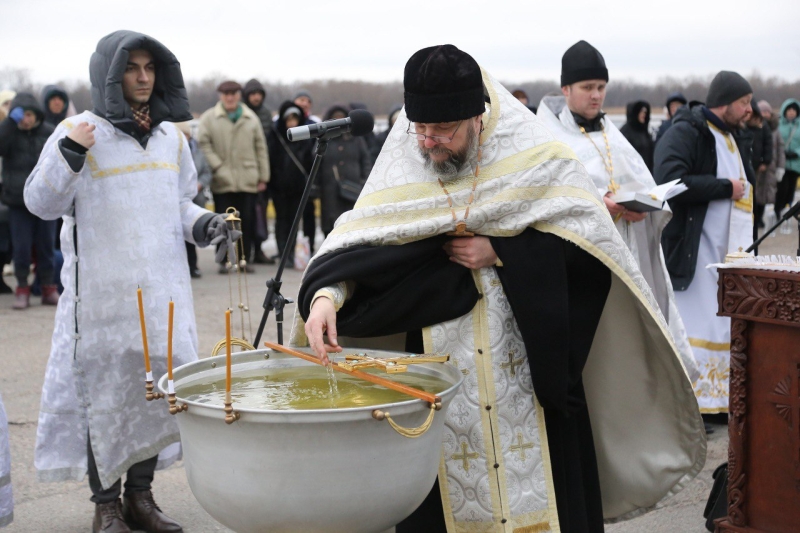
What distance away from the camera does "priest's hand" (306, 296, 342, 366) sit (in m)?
2.45

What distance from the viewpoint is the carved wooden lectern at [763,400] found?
3.60m

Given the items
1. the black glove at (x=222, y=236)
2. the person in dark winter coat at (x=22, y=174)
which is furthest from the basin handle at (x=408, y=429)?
the person in dark winter coat at (x=22, y=174)

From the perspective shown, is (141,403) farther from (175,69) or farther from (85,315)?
(175,69)

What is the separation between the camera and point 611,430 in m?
3.22

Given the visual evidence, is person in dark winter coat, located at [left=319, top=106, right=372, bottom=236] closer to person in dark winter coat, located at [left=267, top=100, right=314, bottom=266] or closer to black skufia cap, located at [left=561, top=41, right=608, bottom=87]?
person in dark winter coat, located at [left=267, top=100, right=314, bottom=266]

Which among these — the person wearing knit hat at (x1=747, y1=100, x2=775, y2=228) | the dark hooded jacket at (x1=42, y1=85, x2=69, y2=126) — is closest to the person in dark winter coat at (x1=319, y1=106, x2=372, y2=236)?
the dark hooded jacket at (x1=42, y1=85, x2=69, y2=126)

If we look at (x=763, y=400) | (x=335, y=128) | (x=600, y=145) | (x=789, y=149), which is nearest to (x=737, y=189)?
(x=600, y=145)

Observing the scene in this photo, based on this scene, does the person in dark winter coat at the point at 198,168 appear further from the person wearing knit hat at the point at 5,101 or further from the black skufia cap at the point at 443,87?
the black skufia cap at the point at 443,87

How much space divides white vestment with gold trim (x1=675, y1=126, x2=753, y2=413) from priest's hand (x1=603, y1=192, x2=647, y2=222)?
3.30 ft

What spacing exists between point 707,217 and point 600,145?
112cm

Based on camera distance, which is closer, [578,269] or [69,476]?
[578,269]

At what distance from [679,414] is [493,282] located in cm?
88

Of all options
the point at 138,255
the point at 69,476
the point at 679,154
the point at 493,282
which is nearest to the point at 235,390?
the point at 493,282

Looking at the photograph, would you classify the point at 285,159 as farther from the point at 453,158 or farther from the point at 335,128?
the point at 453,158
